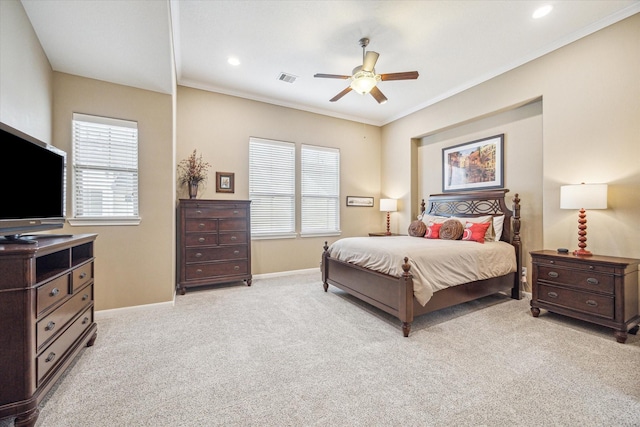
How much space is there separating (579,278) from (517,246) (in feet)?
3.32

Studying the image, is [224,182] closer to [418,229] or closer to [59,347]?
[59,347]

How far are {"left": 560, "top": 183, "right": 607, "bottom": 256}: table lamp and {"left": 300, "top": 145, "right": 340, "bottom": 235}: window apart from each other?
3.55m

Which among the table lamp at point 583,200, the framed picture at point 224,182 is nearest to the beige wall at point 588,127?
the table lamp at point 583,200

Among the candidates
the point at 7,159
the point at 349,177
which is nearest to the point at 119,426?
the point at 7,159

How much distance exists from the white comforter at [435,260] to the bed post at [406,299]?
0.08 m

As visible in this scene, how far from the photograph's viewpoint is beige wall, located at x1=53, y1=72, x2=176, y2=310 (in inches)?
119

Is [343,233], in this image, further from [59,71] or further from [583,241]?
[59,71]

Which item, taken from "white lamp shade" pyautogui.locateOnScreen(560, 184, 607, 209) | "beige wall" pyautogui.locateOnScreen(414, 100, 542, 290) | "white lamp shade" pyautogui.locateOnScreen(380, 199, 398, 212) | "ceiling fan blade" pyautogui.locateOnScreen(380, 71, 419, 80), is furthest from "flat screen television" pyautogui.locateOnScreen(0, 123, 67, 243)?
"beige wall" pyautogui.locateOnScreen(414, 100, 542, 290)

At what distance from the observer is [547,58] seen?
11.2ft

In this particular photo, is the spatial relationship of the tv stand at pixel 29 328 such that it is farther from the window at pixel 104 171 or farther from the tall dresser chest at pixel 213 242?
the tall dresser chest at pixel 213 242

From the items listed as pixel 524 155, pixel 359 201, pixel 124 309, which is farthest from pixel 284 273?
pixel 524 155

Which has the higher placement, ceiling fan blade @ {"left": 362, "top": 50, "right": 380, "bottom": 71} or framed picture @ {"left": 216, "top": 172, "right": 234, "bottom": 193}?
ceiling fan blade @ {"left": 362, "top": 50, "right": 380, "bottom": 71}

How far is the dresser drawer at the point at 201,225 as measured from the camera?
152 inches

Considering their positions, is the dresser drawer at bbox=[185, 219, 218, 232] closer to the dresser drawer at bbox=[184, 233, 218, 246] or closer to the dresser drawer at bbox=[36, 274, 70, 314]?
the dresser drawer at bbox=[184, 233, 218, 246]
